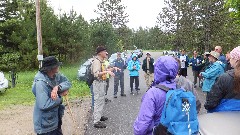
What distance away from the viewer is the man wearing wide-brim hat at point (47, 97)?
173 inches

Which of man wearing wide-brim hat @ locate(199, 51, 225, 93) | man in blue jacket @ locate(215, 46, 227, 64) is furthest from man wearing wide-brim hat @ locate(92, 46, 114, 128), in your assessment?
man in blue jacket @ locate(215, 46, 227, 64)

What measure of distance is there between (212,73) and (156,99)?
4876mm

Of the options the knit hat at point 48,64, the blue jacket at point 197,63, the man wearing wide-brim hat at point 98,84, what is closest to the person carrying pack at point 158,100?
the knit hat at point 48,64

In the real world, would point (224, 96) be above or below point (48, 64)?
below

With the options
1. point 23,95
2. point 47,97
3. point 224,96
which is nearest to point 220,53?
point 224,96

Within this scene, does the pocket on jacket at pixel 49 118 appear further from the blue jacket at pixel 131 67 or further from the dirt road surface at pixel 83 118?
the blue jacket at pixel 131 67

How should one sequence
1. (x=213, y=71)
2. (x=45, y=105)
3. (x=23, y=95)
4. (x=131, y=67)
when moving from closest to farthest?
(x=45, y=105) < (x=213, y=71) < (x=131, y=67) < (x=23, y=95)

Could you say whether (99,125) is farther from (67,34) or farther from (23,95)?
(67,34)

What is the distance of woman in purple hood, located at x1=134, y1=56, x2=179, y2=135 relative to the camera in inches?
135

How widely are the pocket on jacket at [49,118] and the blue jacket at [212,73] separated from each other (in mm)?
4487

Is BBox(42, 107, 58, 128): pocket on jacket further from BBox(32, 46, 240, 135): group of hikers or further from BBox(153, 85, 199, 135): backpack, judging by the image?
BBox(153, 85, 199, 135): backpack

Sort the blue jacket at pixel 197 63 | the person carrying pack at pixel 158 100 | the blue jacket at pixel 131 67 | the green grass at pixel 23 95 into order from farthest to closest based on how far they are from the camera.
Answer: the blue jacket at pixel 197 63, the blue jacket at pixel 131 67, the green grass at pixel 23 95, the person carrying pack at pixel 158 100

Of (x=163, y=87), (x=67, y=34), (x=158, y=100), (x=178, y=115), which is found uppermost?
(x=67, y=34)

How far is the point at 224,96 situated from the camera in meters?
4.62
